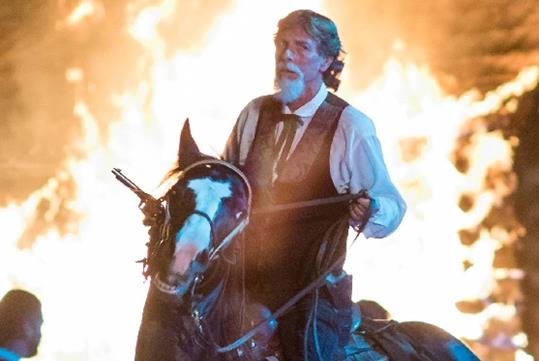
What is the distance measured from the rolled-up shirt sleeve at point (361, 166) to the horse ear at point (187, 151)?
0.52 m

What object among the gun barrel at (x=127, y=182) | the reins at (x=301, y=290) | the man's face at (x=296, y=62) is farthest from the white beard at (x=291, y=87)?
the gun barrel at (x=127, y=182)

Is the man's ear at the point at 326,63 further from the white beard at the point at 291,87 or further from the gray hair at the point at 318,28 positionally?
the white beard at the point at 291,87

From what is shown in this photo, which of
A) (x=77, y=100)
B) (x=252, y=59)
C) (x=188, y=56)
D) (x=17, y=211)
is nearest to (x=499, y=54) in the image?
(x=252, y=59)

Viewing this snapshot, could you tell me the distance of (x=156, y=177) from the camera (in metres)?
5.54

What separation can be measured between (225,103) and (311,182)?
3219mm

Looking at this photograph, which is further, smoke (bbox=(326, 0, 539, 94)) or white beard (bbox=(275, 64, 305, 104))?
smoke (bbox=(326, 0, 539, 94))

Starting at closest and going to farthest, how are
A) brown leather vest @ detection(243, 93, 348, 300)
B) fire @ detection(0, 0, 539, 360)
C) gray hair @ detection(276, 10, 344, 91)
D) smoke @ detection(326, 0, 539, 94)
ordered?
brown leather vest @ detection(243, 93, 348, 300) < gray hair @ detection(276, 10, 344, 91) < smoke @ detection(326, 0, 539, 94) < fire @ detection(0, 0, 539, 360)

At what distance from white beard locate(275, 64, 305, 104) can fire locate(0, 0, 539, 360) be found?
3.25 metres

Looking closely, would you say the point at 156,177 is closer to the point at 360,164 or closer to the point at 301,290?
the point at 360,164

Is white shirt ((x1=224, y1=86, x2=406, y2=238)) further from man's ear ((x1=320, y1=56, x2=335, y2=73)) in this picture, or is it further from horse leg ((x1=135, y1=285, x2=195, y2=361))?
horse leg ((x1=135, y1=285, x2=195, y2=361))

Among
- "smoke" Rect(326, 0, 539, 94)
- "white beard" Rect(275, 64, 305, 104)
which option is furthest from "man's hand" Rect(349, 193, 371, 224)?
"smoke" Rect(326, 0, 539, 94)

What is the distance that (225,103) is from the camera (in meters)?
5.25

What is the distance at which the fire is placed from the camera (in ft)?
18.5

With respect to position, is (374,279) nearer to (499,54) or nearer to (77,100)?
(499,54)
